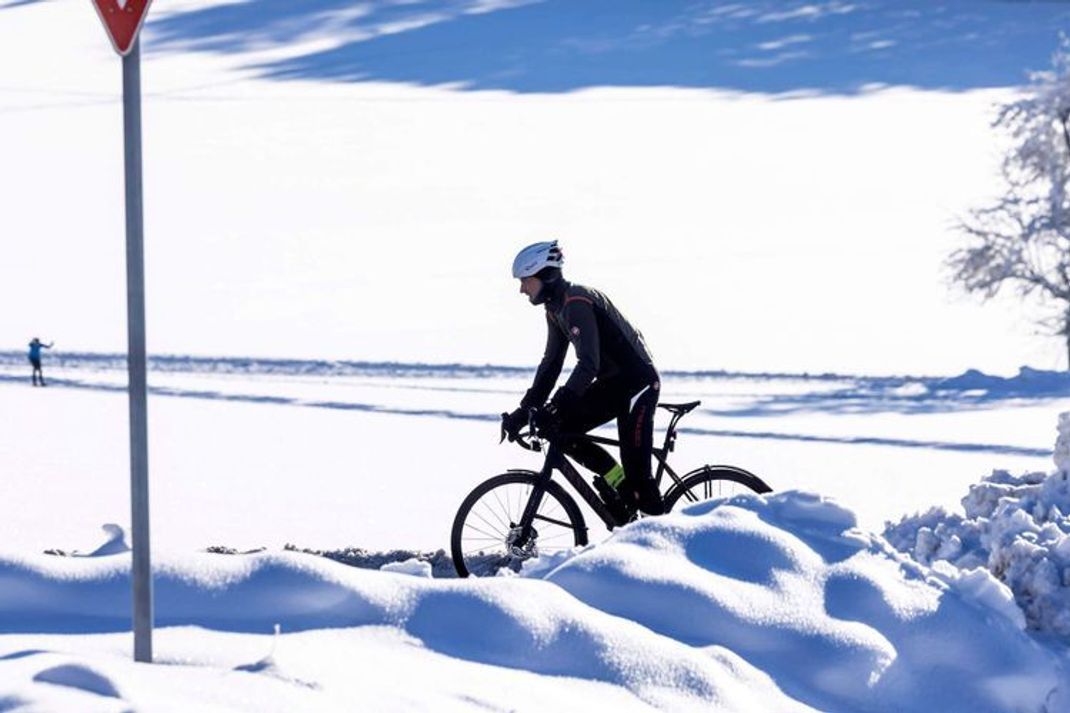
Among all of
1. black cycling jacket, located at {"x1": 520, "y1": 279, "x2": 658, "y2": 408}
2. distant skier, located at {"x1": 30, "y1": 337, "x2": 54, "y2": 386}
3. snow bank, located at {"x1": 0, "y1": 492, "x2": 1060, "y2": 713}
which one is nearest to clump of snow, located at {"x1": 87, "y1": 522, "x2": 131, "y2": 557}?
snow bank, located at {"x1": 0, "y1": 492, "x2": 1060, "y2": 713}

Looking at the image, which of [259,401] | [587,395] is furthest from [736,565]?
[259,401]

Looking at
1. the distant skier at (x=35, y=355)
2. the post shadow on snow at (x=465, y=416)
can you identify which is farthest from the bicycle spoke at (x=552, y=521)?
the distant skier at (x=35, y=355)

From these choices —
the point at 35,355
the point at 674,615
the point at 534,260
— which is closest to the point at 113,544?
the point at 534,260

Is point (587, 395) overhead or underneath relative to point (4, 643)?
overhead

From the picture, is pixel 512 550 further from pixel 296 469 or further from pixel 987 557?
pixel 296 469

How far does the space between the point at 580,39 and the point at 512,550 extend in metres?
59.3

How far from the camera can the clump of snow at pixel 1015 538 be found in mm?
7180

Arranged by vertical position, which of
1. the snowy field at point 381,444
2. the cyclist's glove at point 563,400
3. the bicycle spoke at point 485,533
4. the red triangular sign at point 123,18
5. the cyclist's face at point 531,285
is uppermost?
the red triangular sign at point 123,18

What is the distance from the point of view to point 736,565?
7074 mm

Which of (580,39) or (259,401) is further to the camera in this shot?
(580,39)

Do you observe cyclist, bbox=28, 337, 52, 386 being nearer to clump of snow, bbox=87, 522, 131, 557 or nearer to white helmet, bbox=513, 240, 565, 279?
clump of snow, bbox=87, 522, 131, 557

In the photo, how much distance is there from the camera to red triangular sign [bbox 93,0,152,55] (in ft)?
18.2

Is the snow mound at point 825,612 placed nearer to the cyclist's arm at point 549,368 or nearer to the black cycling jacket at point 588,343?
the black cycling jacket at point 588,343

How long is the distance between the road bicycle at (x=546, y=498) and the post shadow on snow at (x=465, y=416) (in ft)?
26.9
